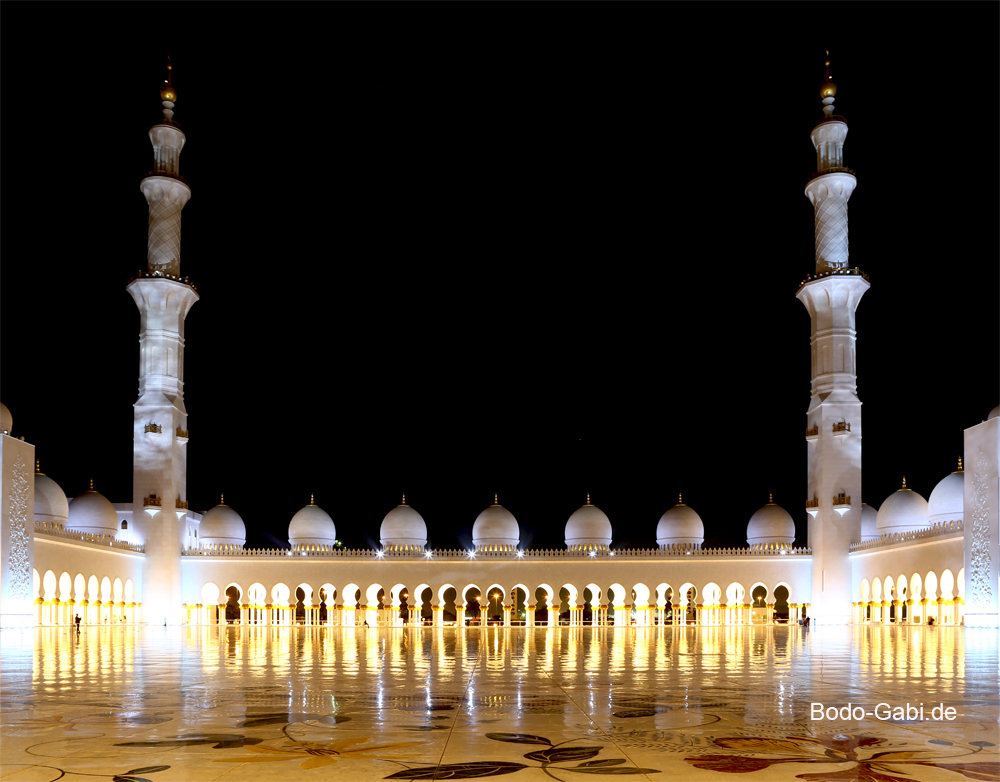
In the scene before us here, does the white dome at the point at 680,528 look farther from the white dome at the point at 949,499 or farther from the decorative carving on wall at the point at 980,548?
the decorative carving on wall at the point at 980,548

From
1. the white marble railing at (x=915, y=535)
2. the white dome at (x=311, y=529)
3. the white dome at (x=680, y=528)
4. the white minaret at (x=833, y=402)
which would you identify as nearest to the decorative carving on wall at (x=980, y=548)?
the white marble railing at (x=915, y=535)

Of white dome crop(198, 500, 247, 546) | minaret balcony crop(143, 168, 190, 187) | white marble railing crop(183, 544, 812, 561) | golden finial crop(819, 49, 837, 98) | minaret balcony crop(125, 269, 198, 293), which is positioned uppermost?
golden finial crop(819, 49, 837, 98)

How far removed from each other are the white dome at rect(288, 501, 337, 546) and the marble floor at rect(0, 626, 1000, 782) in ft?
81.4

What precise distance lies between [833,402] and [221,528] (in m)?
18.2

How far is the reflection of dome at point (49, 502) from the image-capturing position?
2636cm

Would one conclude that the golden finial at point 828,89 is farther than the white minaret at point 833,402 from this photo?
Yes

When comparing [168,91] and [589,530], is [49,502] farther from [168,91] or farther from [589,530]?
[589,530]

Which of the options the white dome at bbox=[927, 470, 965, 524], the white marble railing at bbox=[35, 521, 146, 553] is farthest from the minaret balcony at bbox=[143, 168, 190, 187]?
the white dome at bbox=[927, 470, 965, 524]

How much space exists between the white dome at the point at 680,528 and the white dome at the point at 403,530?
714 cm

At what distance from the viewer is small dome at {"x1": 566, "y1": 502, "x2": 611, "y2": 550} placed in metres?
31.6

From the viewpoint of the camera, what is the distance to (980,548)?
20281 millimetres

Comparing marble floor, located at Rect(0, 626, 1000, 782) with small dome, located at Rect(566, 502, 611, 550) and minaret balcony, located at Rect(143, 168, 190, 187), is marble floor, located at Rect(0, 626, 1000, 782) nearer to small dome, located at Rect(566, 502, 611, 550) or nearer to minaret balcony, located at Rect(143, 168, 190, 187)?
minaret balcony, located at Rect(143, 168, 190, 187)

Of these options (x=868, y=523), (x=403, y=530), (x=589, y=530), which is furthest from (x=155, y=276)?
(x=868, y=523)

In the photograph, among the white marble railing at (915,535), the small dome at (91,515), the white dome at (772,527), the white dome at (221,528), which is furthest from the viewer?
the white dome at (221,528)
